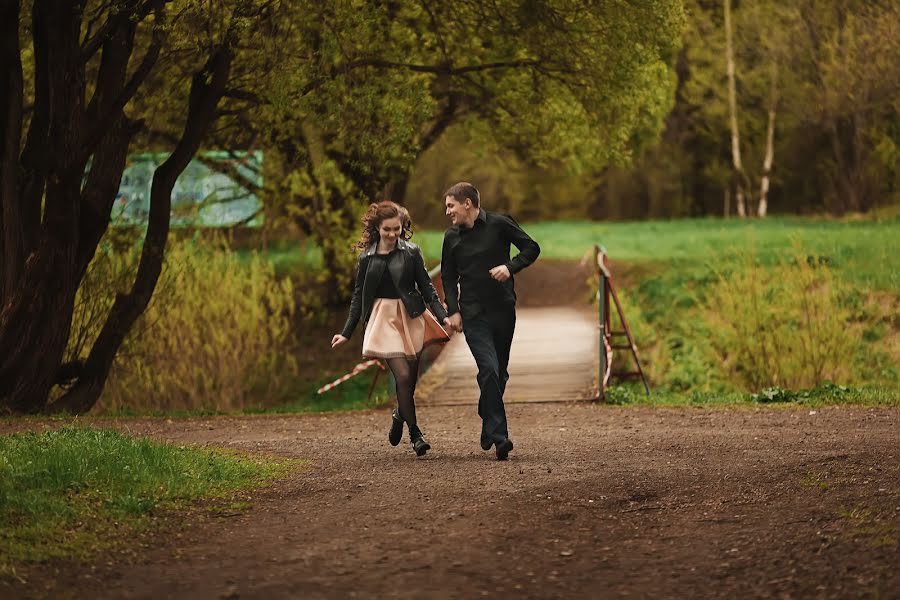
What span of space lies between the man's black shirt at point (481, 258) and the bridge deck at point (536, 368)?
22.2 ft

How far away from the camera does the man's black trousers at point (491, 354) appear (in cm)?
1062

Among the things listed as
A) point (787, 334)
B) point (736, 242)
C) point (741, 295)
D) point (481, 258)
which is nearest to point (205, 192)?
point (741, 295)

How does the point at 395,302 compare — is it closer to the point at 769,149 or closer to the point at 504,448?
the point at 504,448

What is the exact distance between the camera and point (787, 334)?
1981 centimetres

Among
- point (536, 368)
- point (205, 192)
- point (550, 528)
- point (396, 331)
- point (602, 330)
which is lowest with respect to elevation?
point (550, 528)

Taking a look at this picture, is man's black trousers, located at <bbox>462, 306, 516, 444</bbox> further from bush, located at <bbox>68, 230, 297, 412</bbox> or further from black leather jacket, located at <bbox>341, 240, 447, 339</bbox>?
bush, located at <bbox>68, 230, 297, 412</bbox>

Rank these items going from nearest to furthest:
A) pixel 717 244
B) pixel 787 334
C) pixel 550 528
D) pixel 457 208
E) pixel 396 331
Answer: pixel 550 528 < pixel 457 208 < pixel 396 331 < pixel 787 334 < pixel 717 244

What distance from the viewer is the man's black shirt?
35.0 ft

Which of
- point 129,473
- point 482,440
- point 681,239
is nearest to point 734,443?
point 482,440

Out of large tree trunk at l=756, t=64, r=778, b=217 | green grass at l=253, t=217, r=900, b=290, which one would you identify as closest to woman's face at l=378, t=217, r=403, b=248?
green grass at l=253, t=217, r=900, b=290

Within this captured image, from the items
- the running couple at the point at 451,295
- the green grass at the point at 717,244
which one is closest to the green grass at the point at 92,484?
the running couple at the point at 451,295

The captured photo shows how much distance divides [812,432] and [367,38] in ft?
26.5

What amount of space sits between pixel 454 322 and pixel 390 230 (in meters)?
0.82

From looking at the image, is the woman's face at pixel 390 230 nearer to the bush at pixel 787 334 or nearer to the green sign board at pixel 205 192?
the bush at pixel 787 334
